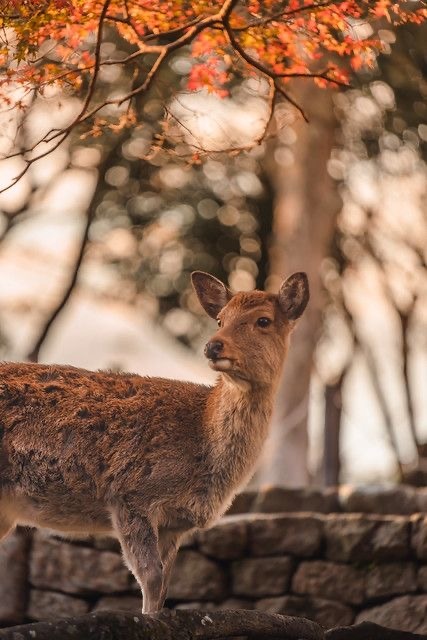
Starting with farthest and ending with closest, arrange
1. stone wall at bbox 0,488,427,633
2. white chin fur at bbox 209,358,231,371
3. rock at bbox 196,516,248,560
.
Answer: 1. rock at bbox 196,516,248,560
2. stone wall at bbox 0,488,427,633
3. white chin fur at bbox 209,358,231,371

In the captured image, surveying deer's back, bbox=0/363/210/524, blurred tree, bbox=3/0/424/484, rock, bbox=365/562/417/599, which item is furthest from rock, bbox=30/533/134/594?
blurred tree, bbox=3/0/424/484

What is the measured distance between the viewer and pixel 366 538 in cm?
1092

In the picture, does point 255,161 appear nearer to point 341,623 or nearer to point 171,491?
point 341,623

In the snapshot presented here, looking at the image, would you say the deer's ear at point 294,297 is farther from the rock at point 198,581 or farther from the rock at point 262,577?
the rock at point 198,581

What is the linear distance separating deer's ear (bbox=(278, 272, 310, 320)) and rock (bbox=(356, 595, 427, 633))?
3.11 metres

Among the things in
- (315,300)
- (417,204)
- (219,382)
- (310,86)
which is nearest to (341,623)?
(219,382)

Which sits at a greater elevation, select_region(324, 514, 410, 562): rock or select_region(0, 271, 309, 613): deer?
select_region(0, 271, 309, 613): deer

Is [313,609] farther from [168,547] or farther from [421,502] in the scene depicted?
[168,547]

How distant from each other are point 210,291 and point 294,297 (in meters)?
0.66

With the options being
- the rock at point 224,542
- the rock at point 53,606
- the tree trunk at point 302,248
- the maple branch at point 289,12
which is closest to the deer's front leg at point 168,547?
the rock at point 224,542

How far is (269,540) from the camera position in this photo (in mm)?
11312

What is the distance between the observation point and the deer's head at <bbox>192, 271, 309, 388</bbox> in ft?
27.0

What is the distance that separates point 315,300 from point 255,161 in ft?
19.2

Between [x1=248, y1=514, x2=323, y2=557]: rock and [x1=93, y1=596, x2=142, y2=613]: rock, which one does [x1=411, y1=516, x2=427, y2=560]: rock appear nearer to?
[x1=248, y1=514, x2=323, y2=557]: rock
